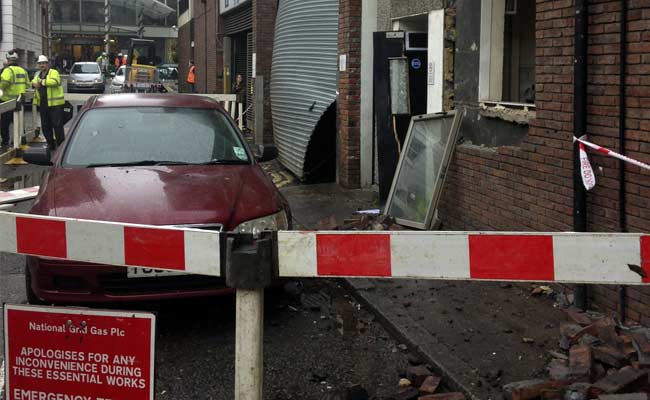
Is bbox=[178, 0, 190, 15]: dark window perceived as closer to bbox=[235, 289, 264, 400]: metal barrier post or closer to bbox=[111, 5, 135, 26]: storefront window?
bbox=[235, 289, 264, 400]: metal barrier post

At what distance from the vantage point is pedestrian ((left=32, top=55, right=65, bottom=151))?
53.6ft

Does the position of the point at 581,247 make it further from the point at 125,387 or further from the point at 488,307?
the point at 488,307

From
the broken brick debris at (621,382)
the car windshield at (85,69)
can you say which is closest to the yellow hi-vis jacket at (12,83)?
the broken brick debris at (621,382)

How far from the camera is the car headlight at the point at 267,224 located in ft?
18.8

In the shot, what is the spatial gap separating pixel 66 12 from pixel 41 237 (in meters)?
93.4

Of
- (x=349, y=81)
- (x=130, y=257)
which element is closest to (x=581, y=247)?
(x=130, y=257)

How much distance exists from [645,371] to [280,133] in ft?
38.9

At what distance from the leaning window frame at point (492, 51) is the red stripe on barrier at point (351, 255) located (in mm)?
4667

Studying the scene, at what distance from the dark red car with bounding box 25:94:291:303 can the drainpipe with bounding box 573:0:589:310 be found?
2177mm

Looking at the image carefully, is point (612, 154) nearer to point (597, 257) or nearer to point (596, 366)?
point (596, 366)

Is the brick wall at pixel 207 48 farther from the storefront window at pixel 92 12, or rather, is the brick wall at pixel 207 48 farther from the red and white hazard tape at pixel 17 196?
the storefront window at pixel 92 12

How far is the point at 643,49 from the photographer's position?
532 centimetres

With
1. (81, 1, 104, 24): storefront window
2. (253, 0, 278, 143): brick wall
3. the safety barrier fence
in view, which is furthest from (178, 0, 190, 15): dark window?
(81, 1, 104, 24): storefront window

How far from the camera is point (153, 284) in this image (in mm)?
5594
